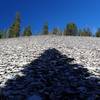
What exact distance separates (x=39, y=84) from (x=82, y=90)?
6.90ft

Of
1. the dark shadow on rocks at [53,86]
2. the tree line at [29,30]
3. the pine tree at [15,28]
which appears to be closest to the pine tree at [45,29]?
the tree line at [29,30]

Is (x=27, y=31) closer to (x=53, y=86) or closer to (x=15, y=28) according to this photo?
(x=15, y=28)

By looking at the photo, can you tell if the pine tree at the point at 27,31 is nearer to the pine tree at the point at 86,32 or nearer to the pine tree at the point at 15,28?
the pine tree at the point at 15,28

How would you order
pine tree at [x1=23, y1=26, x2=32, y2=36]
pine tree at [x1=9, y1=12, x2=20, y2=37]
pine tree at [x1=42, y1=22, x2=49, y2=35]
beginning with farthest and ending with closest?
1. pine tree at [x1=42, y1=22, x2=49, y2=35]
2. pine tree at [x1=23, y1=26, x2=32, y2=36]
3. pine tree at [x1=9, y1=12, x2=20, y2=37]

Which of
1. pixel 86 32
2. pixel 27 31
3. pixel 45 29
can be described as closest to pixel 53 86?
pixel 27 31

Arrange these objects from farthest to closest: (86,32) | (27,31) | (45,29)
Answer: (86,32) < (45,29) < (27,31)

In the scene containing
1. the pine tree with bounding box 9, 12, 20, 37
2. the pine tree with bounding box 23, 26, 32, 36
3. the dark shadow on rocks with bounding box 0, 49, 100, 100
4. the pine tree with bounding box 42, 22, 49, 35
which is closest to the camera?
the dark shadow on rocks with bounding box 0, 49, 100, 100

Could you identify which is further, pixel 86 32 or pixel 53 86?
pixel 86 32

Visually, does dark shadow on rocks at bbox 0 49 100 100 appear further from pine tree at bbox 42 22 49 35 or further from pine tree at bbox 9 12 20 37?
pine tree at bbox 42 22 49 35

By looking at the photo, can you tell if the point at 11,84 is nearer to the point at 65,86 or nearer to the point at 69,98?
the point at 65,86

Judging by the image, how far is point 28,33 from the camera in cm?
12938

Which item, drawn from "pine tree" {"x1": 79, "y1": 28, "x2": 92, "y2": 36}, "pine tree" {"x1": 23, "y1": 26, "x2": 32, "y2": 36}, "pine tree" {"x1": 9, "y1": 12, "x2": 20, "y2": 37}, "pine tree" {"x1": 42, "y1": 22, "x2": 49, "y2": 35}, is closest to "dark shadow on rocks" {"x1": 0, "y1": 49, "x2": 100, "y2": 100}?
"pine tree" {"x1": 9, "y1": 12, "x2": 20, "y2": 37}

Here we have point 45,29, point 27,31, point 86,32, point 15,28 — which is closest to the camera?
point 15,28

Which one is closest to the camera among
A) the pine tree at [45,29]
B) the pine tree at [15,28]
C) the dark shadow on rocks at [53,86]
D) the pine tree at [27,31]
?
the dark shadow on rocks at [53,86]
